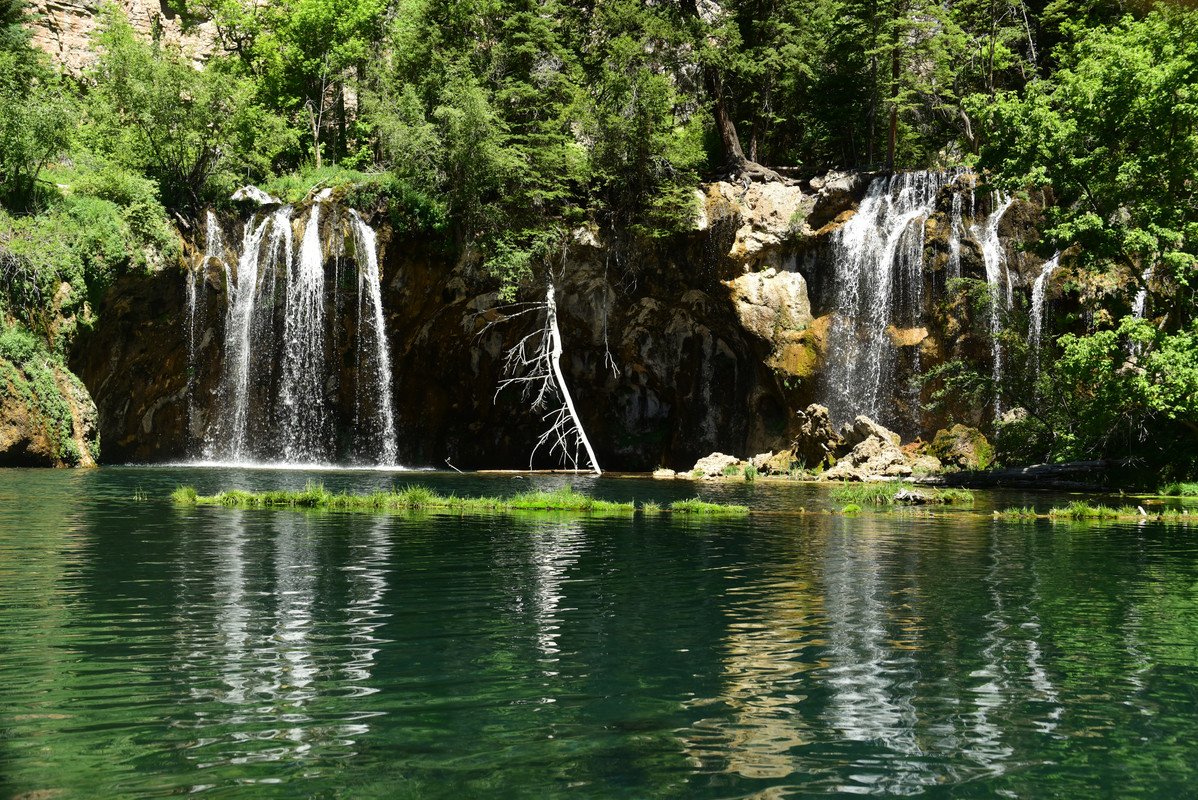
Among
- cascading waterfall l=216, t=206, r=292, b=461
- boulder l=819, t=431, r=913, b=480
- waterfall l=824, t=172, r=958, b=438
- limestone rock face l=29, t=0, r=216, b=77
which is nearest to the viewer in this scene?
boulder l=819, t=431, r=913, b=480

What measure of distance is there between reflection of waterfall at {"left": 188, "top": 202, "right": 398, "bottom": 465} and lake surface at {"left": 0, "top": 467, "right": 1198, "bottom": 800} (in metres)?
29.4

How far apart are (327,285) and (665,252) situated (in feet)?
52.5

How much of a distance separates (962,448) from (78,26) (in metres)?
58.1

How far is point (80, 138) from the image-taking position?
1831 inches

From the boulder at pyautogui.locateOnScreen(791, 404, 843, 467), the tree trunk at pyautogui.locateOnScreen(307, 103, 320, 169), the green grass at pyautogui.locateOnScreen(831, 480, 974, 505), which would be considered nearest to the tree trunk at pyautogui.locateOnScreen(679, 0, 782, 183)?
the boulder at pyautogui.locateOnScreen(791, 404, 843, 467)

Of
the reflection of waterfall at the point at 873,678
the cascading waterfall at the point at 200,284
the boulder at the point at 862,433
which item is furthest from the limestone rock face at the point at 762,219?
the reflection of waterfall at the point at 873,678

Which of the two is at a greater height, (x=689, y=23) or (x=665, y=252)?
(x=689, y=23)

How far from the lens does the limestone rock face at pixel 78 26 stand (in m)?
57.3

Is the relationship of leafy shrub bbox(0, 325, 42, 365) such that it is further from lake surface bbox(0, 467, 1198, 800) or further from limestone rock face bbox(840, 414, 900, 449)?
limestone rock face bbox(840, 414, 900, 449)

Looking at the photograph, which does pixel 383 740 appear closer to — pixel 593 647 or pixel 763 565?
pixel 593 647

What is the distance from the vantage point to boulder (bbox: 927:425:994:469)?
3644 centimetres

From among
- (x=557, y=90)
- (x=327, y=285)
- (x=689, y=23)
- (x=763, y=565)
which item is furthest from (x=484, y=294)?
(x=763, y=565)

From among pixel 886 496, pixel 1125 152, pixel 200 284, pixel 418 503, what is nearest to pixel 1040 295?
pixel 1125 152

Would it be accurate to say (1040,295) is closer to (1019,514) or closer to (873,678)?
(1019,514)
